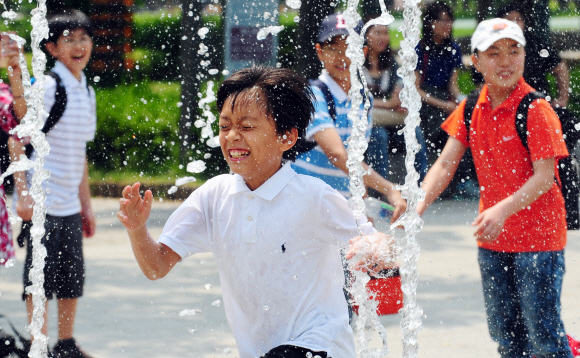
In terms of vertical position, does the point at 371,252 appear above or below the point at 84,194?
above

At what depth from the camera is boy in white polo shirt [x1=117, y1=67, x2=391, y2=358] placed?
7.92 ft

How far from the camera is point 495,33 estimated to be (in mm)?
3420

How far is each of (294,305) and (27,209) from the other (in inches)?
75.0

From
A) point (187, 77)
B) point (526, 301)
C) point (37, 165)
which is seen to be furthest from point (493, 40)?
point (187, 77)

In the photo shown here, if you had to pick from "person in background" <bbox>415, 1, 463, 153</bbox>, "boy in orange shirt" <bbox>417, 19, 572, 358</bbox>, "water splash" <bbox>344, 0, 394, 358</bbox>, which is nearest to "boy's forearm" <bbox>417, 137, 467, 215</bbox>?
"boy in orange shirt" <bbox>417, 19, 572, 358</bbox>

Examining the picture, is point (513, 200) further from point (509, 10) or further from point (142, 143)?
Result: point (142, 143)

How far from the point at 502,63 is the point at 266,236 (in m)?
1.39

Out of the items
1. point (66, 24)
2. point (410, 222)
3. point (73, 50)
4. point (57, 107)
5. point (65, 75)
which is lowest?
point (410, 222)

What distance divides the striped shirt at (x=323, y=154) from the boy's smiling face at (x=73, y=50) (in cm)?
124

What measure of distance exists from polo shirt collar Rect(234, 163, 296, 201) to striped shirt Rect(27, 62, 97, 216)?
1.70m

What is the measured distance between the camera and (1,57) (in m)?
4.09

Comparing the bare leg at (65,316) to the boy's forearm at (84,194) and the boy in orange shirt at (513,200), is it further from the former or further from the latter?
the boy in orange shirt at (513,200)

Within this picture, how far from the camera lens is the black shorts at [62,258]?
12.7ft

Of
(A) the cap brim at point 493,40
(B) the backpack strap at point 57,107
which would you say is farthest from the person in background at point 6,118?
(A) the cap brim at point 493,40
